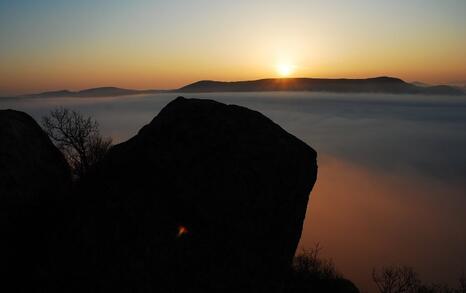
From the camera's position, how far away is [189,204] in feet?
33.7

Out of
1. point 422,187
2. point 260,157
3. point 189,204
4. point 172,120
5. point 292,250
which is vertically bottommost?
point 422,187

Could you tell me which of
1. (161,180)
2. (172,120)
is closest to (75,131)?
(172,120)

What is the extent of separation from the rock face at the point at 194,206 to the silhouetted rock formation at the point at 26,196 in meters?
1.39

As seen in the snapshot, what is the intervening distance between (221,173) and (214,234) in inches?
73.8

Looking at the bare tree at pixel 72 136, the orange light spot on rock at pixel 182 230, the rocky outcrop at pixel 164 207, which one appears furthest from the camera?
the bare tree at pixel 72 136

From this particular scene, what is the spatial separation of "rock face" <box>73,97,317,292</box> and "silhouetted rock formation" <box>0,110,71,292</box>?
1.39 m

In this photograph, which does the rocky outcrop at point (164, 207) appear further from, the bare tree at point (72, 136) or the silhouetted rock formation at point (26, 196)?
the bare tree at point (72, 136)

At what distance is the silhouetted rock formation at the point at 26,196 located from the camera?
30.3ft

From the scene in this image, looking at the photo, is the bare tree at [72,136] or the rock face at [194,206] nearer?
the rock face at [194,206]

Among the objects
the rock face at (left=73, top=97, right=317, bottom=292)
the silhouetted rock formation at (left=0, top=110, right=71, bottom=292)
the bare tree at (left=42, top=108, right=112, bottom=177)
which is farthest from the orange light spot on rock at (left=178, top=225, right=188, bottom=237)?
the bare tree at (left=42, top=108, right=112, bottom=177)

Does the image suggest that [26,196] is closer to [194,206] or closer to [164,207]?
[164,207]

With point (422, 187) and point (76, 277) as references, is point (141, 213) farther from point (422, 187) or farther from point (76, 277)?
point (422, 187)

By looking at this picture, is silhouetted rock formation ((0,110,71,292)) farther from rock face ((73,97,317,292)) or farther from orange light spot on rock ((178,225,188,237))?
orange light spot on rock ((178,225,188,237))

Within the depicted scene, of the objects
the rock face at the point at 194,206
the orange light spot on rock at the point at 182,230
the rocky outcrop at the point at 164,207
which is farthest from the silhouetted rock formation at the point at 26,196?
the orange light spot on rock at the point at 182,230
